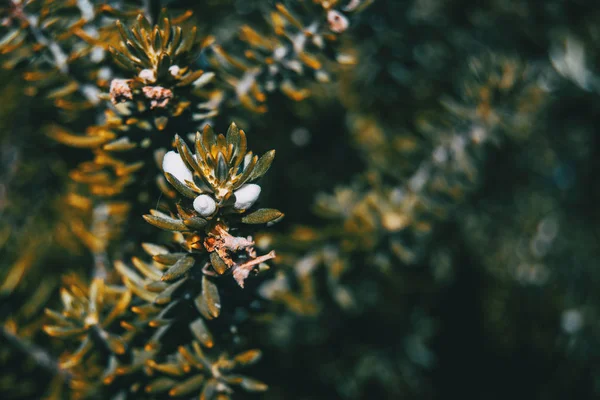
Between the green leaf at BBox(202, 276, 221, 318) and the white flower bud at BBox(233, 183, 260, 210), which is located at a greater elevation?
the white flower bud at BBox(233, 183, 260, 210)

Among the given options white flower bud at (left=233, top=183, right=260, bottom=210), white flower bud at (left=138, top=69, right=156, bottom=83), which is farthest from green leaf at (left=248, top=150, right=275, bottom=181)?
white flower bud at (left=138, top=69, right=156, bottom=83)

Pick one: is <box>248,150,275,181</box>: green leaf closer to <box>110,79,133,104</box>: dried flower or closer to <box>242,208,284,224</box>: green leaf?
<box>242,208,284,224</box>: green leaf

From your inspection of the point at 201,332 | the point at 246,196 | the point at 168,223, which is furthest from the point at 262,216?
the point at 201,332

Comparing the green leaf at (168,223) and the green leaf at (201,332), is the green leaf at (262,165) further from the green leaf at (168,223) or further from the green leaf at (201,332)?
the green leaf at (201,332)

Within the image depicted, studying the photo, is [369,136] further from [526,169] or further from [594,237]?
[594,237]

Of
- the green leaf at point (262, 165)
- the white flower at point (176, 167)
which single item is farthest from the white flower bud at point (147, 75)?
the green leaf at point (262, 165)

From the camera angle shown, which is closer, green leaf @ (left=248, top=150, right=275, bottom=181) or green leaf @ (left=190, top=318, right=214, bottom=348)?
green leaf @ (left=248, top=150, right=275, bottom=181)
